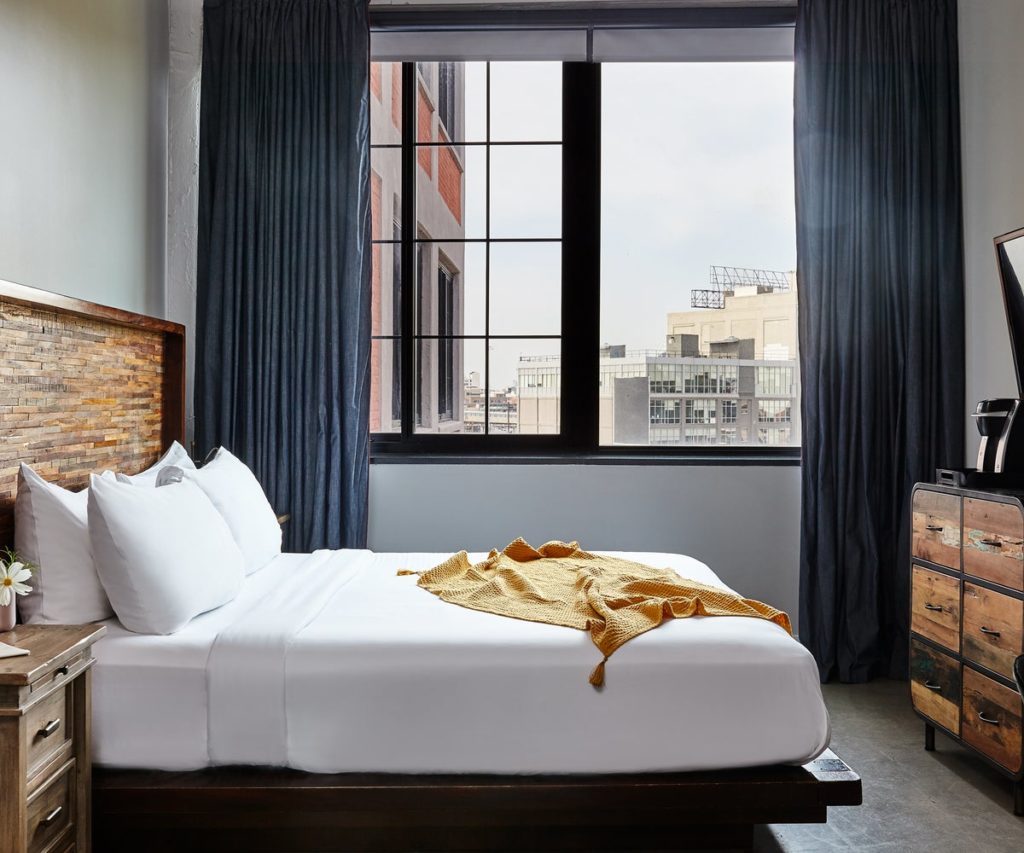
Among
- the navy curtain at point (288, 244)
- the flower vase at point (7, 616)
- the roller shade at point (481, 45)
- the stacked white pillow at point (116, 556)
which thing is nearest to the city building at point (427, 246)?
the roller shade at point (481, 45)

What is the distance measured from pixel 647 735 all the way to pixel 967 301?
2.59m

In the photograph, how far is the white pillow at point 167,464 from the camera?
2.77m

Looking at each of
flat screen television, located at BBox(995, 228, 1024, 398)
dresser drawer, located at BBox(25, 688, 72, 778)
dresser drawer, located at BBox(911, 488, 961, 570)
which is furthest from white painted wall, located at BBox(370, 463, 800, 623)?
dresser drawer, located at BBox(25, 688, 72, 778)

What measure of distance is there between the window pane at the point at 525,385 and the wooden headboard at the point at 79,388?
1397 mm

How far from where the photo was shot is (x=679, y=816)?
205 cm

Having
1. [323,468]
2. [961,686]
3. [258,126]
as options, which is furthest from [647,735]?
[258,126]

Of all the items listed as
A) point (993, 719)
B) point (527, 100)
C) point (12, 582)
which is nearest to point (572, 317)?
point (527, 100)

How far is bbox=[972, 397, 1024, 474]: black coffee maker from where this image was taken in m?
2.71

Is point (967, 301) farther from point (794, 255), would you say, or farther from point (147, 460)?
point (147, 460)

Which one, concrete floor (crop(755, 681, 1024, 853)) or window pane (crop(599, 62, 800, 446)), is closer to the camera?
concrete floor (crop(755, 681, 1024, 853))

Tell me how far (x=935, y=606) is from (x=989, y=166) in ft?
5.99

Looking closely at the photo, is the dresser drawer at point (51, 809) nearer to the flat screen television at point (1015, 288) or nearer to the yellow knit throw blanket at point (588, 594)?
the yellow knit throw blanket at point (588, 594)

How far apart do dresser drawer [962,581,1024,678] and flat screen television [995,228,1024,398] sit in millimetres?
733

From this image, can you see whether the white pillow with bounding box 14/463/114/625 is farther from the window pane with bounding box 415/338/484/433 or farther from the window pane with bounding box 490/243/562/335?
the window pane with bounding box 490/243/562/335
